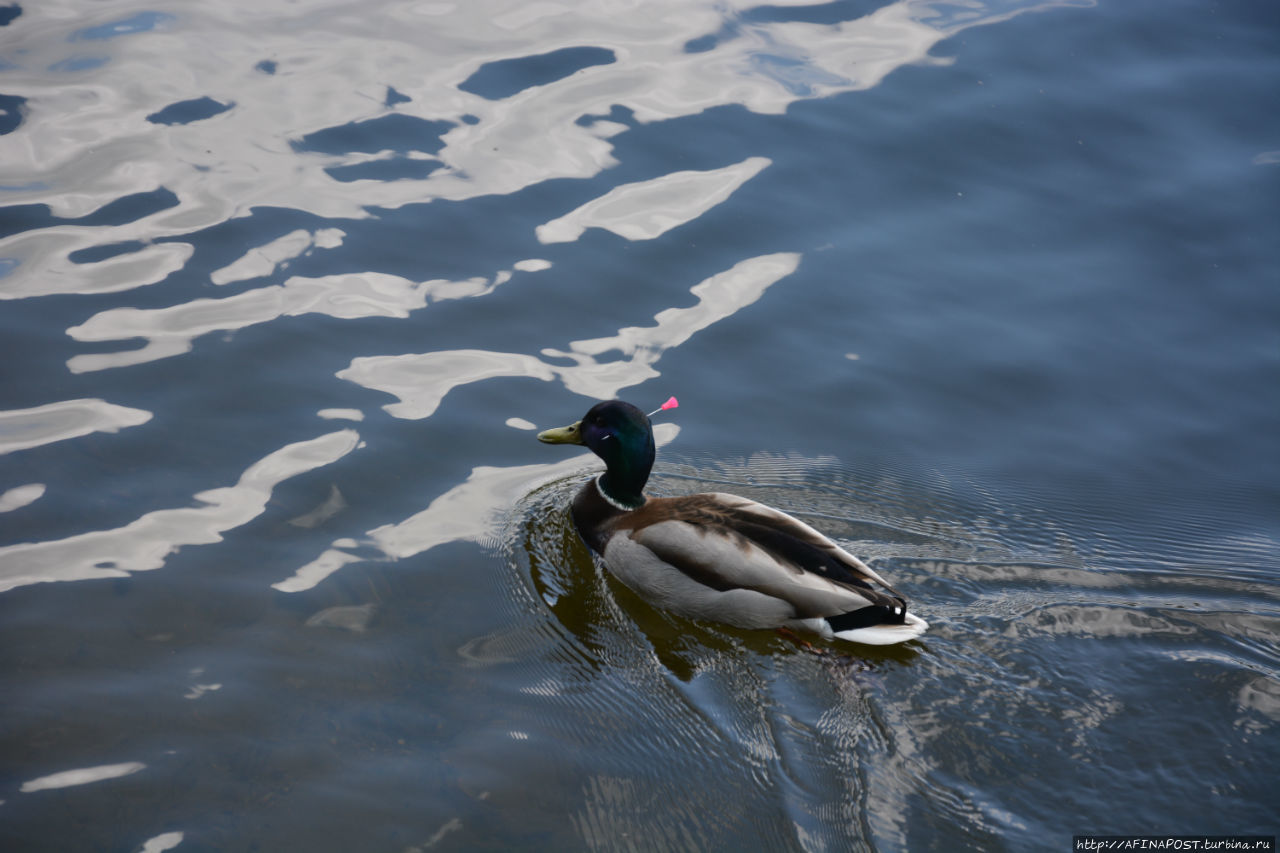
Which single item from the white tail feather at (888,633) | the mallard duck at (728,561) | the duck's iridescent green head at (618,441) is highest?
the duck's iridescent green head at (618,441)

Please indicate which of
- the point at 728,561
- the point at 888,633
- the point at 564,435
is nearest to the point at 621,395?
the point at 564,435

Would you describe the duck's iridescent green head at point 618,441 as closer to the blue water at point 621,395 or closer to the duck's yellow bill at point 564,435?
the duck's yellow bill at point 564,435

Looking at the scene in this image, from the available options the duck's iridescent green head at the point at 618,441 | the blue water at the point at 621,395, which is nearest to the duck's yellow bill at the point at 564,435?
the duck's iridescent green head at the point at 618,441

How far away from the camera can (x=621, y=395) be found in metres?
6.48

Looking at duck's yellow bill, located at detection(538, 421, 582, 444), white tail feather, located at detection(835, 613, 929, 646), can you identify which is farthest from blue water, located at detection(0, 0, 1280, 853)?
duck's yellow bill, located at detection(538, 421, 582, 444)

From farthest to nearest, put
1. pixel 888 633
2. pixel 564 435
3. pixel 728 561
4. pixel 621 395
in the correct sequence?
pixel 621 395
pixel 564 435
pixel 728 561
pixel 888 633

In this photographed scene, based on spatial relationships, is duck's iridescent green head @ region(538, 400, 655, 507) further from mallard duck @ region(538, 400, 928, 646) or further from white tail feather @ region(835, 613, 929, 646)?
white tail feather @ region(835, 613, 929, 646)

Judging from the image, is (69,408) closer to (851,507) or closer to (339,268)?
(339,268)

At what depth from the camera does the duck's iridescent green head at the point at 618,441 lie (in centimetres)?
571

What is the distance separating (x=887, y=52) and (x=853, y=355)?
4454 millimetres

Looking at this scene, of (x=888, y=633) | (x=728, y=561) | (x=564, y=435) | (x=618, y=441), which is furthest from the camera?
(x=564, y=435)

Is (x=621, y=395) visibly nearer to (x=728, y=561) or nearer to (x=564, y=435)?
(x=564, y=435)

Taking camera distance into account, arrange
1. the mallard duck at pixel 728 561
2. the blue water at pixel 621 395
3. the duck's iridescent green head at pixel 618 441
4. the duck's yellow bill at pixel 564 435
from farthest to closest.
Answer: the duck's yellow bill at pixel 564 435 → the duck's iridescent green head at pixel 618 441 → the mallard duck at pixel 728 561 → the blue water at pixel 621 395

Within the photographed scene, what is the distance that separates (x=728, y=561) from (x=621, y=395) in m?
1.64
